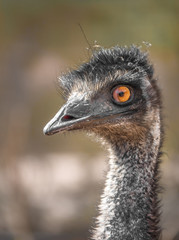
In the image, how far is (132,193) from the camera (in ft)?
10.6

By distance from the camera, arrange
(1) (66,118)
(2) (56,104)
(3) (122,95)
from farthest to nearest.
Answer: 1. (2) (56,104)
2. (3) (122,95)
3. (1) (66,118)

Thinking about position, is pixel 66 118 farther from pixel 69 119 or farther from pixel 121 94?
pixel 121 94

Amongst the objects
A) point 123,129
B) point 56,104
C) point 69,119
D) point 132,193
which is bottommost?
point 132,193

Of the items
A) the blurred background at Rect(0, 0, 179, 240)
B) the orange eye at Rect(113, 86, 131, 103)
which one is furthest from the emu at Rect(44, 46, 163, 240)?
the blurred background at Rect(0, 0, 179, 240)

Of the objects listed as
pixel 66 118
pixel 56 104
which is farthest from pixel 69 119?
pixel 56 104

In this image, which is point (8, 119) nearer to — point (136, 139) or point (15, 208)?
point (15, 208)

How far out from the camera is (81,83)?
3359mm

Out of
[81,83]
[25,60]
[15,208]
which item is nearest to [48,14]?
[25,60]

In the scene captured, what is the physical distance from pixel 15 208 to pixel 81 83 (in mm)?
3263

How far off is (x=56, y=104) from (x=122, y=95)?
5586 mm

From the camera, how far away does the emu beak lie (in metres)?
3.06

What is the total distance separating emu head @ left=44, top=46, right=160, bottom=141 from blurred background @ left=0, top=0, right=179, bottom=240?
5.72 feet

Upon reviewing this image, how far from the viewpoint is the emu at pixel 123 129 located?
3191mm

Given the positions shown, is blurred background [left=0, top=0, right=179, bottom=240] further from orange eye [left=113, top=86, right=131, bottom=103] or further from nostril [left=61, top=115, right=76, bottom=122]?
nostril [left=61, top=115, right=76, bottom=122]
